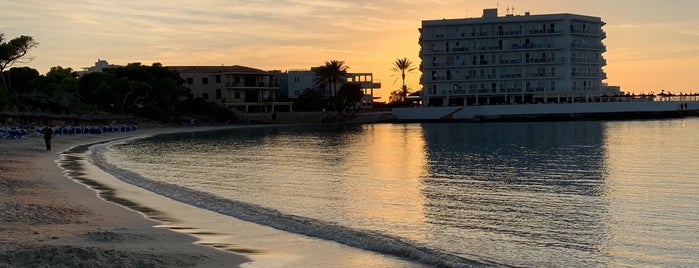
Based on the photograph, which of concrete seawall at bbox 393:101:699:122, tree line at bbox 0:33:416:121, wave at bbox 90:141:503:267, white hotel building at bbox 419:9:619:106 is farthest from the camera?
white hotel building at bbox 419:9:619:106

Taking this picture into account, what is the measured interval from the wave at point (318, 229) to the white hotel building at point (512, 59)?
104827mm

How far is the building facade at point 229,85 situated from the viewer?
401 feet

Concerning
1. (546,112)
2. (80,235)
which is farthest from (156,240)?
(546,112)

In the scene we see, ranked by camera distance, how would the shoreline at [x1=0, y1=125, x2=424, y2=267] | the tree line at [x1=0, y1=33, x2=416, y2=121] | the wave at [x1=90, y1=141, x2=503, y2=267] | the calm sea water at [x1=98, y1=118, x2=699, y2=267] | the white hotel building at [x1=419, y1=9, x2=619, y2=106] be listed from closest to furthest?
the shoreline at [x1=0, y1=125, x2=424, y2=267] → the wave at [x1=90, y1=141, x2=503, y2=267] → the calm sea water at [x1=98, y1=118, x2=699, y2=267] → the tree line at [x1=0, y1=33, x2=416, y2=121] → the white hotel building at [x1=419, y1=9, x2=619, y2=106]

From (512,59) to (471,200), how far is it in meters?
107

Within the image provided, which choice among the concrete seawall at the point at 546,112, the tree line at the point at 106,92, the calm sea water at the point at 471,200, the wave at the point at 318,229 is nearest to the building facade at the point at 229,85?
the tree line at the point at 106,92

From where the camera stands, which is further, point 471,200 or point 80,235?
point 471,200

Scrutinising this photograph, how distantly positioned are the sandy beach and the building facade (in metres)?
97.3

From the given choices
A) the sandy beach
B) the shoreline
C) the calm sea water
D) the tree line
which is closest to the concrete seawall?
the tree line

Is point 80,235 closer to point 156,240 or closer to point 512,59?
point 156,240

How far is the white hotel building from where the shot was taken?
124m

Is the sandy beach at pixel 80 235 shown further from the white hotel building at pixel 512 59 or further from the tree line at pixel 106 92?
the white hotel building at pixel 512 59

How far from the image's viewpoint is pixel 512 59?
126 metres

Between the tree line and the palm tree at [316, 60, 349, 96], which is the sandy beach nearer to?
the tree line
